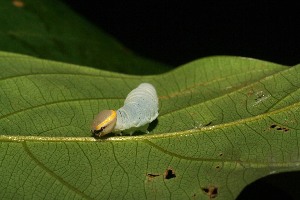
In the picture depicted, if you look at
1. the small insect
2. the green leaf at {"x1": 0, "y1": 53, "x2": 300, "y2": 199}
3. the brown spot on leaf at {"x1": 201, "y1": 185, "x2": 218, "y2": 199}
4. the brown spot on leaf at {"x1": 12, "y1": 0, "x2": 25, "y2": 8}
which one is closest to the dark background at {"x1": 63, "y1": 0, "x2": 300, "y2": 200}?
the brown spot on leaf at {"x1": 12, "y1": 0, "x2": 25, "y2": 8}

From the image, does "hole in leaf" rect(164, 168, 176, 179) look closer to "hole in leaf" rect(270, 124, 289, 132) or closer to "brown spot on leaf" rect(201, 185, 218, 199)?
"brown spot on leaf" rect(201, 185, 218, 199)

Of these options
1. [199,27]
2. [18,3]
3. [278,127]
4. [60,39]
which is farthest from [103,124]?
[199,27]

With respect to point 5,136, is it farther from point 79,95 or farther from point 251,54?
point 251,54

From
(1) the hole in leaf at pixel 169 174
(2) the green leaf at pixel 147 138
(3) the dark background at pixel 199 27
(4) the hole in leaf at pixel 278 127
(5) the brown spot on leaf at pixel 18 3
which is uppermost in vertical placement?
(5) the brown spot on leaf at pixel 18 3

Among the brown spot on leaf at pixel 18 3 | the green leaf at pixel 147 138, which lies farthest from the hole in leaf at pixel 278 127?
the brown spot on leaf at pixel 18 3

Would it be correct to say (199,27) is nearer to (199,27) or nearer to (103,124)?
(199,27)

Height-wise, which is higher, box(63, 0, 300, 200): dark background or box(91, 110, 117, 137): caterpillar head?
box(63, 0, 300, 200): dark background

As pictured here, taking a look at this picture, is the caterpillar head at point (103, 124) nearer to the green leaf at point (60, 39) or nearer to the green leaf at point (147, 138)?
the green leaf at point (147, 138)
